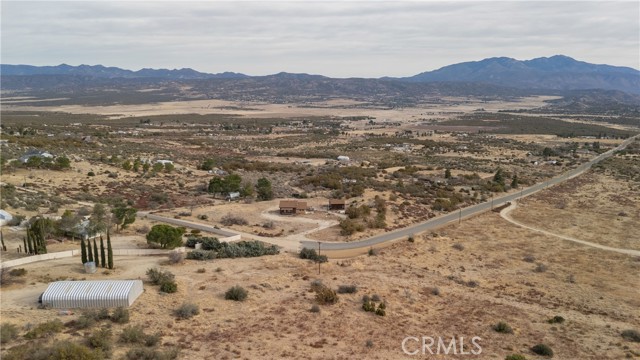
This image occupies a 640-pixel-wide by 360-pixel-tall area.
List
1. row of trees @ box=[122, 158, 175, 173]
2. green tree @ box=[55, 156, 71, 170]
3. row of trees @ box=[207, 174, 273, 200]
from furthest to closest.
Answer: row of trees @ box=[122, 158, 175, 173], green tree @ box=[55, 156, 71, 170], row of trees @ box=[207, 174, 273, 200]

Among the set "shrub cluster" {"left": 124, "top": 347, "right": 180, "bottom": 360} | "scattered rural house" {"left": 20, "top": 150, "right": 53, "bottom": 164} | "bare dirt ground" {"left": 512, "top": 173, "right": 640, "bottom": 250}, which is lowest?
"bare dirt ground" {"left": 512, "top": 173, "right": 640, "bottom": 250}

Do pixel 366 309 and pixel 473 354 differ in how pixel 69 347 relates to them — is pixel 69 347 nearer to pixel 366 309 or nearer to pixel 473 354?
pixel 366 309

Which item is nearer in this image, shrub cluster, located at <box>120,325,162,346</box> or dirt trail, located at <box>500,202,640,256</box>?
shrub cluster, located at <box>120,325,162,346</box>

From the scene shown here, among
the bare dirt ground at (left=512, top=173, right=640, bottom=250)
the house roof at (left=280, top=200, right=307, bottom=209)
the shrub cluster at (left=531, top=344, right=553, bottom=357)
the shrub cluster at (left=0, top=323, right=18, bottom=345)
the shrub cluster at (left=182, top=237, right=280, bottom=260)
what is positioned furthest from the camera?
the house roof at (left=280, top=200, right=307, bottom=209)

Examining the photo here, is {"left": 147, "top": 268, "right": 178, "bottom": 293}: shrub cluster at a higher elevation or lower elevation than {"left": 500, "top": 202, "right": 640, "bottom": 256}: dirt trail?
higher

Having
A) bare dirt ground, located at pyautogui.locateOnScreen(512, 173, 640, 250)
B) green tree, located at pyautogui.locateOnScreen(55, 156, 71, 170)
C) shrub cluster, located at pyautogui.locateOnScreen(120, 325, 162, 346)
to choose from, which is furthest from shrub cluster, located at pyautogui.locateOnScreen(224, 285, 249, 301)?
green tree, located at pyautogui.locateOnScreen(55, 156, 71, 170)

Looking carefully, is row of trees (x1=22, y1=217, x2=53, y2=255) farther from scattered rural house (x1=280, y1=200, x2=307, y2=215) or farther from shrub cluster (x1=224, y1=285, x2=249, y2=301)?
scattered rural house (x1=280, y1=200, x2=307, y2=215)

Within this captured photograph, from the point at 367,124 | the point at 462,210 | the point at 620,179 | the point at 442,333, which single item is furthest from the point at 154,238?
the point at 367,124
